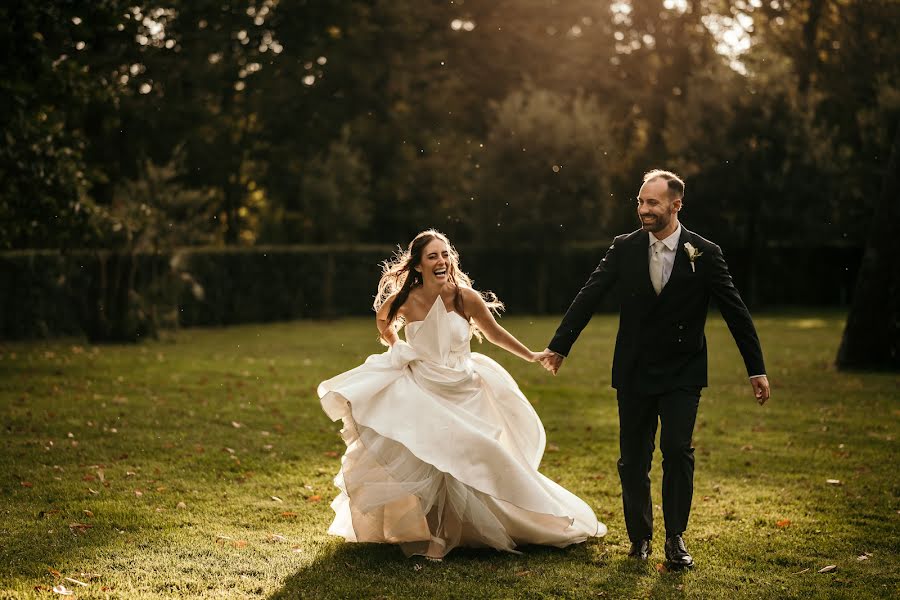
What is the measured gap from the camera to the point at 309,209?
31.2m

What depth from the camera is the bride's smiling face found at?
6367 mm

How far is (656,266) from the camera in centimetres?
598

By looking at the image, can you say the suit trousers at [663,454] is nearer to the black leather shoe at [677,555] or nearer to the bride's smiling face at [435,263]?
the black leather shoe at [677,555]

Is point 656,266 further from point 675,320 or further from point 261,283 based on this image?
point 261,283

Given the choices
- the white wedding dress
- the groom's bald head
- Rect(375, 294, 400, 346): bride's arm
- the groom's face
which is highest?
the groom's bald head

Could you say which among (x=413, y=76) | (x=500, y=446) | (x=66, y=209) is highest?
(x=413, y=76)

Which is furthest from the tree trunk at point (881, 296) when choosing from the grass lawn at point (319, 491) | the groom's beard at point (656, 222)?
the groom's beard at point (656, 222)

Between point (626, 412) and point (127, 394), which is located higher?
point (626, 412)

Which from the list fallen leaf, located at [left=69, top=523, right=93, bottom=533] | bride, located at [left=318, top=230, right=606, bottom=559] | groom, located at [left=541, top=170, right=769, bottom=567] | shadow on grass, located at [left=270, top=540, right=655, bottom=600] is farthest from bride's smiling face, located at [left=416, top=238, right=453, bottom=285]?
fallen leaf, located at [left=69, top=523, right=93, bottom=533]

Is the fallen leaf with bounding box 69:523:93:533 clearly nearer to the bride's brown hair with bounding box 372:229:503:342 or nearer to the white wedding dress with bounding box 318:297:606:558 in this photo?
the white wedding dress with bounding box 318:297:606:558

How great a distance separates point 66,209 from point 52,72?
2.00 m

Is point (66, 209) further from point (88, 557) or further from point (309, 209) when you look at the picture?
point (309, 209)

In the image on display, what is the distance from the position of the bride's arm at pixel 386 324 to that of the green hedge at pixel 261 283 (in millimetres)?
14535

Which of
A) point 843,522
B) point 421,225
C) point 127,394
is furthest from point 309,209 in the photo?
point 843,522
